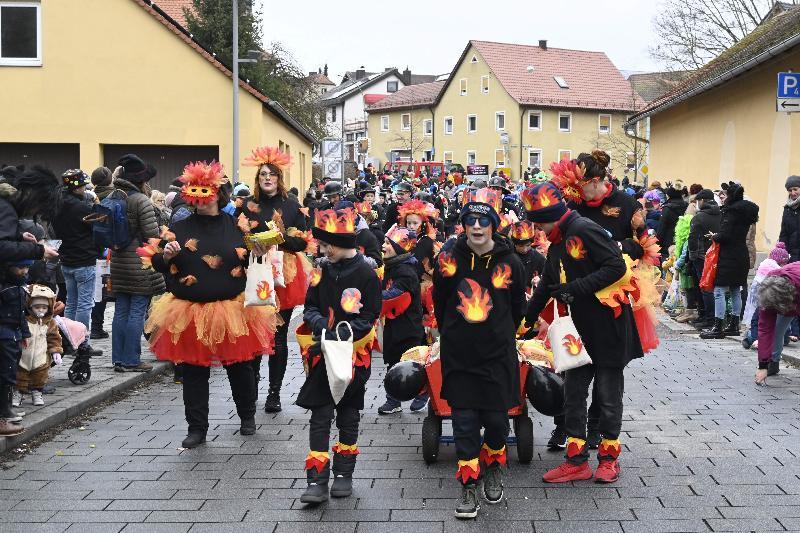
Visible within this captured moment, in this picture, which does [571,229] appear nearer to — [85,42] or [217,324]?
[217,324]

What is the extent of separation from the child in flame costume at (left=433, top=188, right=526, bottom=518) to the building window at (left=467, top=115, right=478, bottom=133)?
69282 millimetres

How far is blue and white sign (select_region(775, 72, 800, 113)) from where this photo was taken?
41.5ft

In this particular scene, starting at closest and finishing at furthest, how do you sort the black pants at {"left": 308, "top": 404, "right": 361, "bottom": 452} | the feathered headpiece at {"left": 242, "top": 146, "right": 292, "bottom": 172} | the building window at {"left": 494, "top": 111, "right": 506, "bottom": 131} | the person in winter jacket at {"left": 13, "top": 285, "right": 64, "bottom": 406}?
the black pants at {"left": 308, "top": 404, "right": 361, "bottom": 452}, the person in winter jacket at {"left": 13, "top": 285, "right": 64, "bottom": 406}, the feathered headpiece at {"left": 242, "top": 146, "right": 292, "bottom": 172}, the building window at {"left": 494, "top": 111, "right": 506, "bottom": 131}

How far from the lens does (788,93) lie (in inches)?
500

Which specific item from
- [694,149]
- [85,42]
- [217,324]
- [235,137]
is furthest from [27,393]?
[694,149]

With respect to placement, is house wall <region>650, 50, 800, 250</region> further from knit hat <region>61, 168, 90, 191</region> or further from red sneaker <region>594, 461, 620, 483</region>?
red sneaker <region>594, 461, 620, 483</region>

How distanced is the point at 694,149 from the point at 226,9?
1792 cm

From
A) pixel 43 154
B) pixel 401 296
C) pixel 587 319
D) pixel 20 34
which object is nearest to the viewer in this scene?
pixel 587 319

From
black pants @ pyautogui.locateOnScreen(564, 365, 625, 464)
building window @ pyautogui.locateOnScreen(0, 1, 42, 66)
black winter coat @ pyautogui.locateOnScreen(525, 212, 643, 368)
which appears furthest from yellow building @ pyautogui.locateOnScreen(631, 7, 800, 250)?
building window @ pyautogui.locateOnScreen(0, 1, 42, 66)

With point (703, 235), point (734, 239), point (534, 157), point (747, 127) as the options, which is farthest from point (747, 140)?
point (534, 157)

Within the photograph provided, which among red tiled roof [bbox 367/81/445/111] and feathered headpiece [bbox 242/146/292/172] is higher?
red tiled roof [bbox 367/81/445/111]

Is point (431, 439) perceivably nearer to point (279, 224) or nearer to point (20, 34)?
point (279, 224)

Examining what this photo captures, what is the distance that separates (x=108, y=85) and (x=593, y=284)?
2179 cm

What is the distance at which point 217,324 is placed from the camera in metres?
7.09
